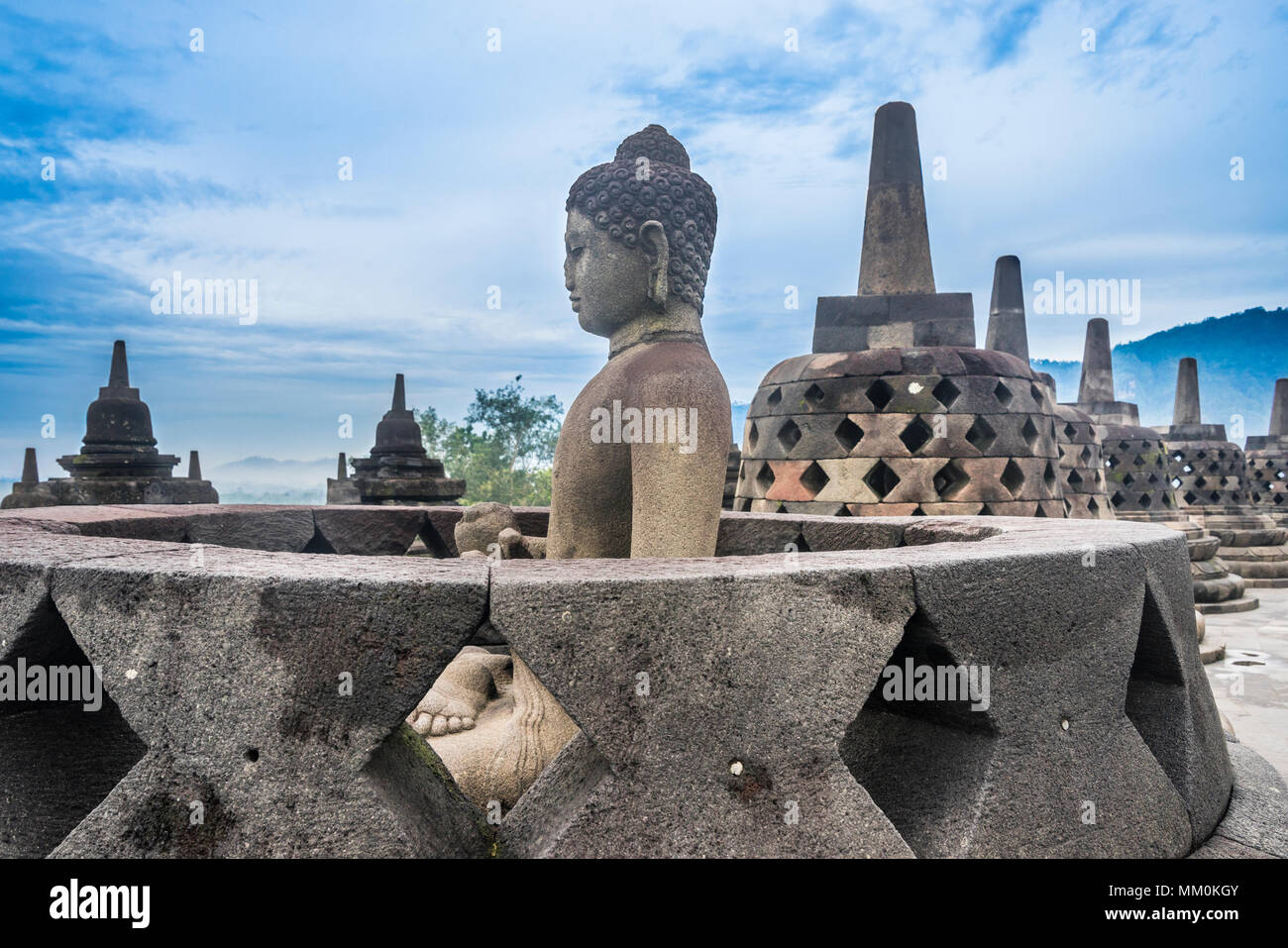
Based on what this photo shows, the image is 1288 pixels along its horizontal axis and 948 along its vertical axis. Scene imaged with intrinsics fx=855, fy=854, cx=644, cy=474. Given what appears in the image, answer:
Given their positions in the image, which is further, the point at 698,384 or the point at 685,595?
the point at 698,384

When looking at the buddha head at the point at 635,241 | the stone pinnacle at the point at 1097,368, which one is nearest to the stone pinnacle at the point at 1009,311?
the stone pinnacle at the point at 1097,368

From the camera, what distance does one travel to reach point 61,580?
1662 mm

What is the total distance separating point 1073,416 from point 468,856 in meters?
7.87

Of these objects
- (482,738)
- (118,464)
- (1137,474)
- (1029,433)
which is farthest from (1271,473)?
(118,464)

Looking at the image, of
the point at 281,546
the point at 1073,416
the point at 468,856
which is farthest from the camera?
the point at 1073,416

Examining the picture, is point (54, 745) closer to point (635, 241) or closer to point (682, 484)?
point (682, 484)

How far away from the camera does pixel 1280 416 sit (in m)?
16.1

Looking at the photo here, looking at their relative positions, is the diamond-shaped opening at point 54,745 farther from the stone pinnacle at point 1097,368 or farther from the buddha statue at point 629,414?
the stone pinnacle at point 1097,368

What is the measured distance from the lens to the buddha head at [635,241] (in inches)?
113

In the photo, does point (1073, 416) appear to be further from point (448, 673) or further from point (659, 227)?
point (448, 673)

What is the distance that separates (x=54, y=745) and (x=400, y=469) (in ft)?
30.0

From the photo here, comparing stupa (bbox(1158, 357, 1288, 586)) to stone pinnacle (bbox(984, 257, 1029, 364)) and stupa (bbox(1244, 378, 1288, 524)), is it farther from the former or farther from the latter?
stone pinnacle (bbox(984, 257, 1029, 364))
